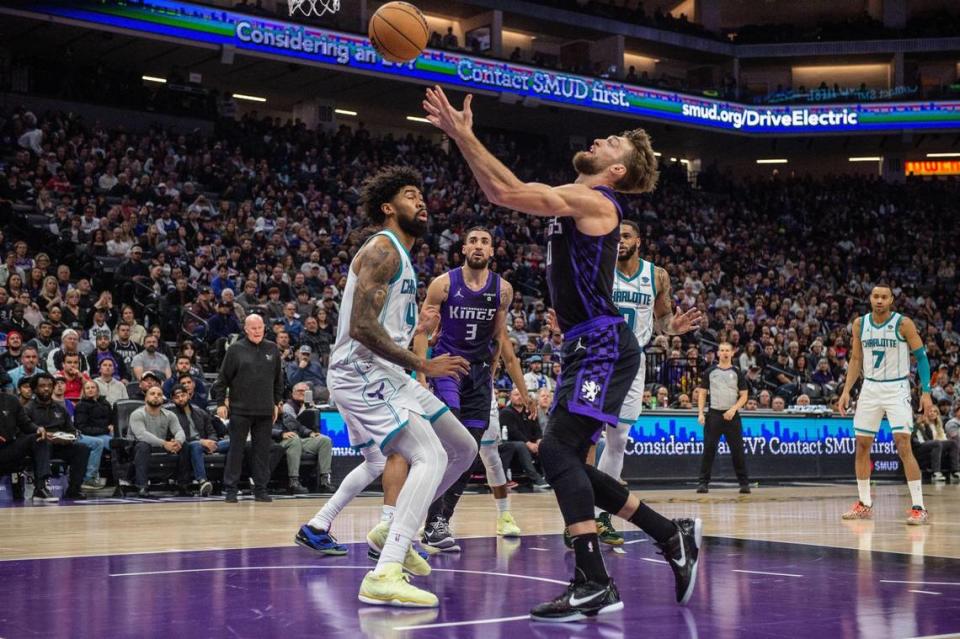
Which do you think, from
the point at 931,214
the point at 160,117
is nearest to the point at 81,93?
the point at 160,117

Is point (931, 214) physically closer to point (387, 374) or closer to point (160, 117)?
point (160, 117)

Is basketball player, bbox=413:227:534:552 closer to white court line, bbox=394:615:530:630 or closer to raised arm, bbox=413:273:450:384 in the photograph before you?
raised arm, bbox=413:273:450:384

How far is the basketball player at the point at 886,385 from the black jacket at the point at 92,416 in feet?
29.3

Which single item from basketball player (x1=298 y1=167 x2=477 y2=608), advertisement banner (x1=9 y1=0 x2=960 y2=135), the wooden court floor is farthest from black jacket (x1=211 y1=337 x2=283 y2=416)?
advertisement banner (x1=9 y1=0 x2=960 y2=135)

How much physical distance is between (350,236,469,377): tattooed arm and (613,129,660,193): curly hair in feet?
4.30

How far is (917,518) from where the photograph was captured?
1065 centimetres

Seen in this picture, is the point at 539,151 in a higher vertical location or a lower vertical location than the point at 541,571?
higher

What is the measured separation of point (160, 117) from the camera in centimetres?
2850

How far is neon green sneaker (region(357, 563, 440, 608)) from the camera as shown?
5387mm

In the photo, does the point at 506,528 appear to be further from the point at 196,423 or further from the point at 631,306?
the point at 196,423

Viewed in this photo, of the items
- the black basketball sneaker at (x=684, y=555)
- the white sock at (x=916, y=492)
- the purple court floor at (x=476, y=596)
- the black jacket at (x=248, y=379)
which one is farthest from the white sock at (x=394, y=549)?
the black jacket at (x=248, y=379)

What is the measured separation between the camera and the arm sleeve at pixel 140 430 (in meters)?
13.8

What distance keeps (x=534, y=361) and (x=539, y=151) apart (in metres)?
20.6

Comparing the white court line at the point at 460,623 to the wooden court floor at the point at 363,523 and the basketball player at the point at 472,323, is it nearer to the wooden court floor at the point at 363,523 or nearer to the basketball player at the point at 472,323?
the basketball player at the point at 472,323
